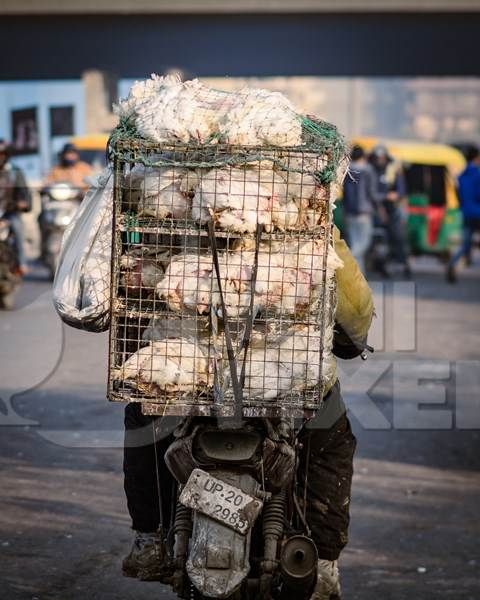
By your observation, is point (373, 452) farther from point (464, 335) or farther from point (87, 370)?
point (464, 335)

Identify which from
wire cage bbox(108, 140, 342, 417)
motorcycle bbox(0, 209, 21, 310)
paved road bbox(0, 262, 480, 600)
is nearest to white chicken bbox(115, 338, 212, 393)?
wire cage bbox(108, 140, 342, 417)

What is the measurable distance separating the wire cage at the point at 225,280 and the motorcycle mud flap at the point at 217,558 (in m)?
0.35

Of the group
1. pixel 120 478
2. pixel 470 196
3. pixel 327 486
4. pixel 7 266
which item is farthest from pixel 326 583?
pixel 470 196

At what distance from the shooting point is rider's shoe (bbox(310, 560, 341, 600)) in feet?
14.7

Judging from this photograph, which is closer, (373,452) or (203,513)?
(203,513)

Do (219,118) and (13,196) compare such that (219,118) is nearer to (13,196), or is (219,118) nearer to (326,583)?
(326,583)

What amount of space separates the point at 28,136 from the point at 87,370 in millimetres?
23675

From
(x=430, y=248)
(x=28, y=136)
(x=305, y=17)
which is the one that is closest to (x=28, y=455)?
(x=430, y=248)

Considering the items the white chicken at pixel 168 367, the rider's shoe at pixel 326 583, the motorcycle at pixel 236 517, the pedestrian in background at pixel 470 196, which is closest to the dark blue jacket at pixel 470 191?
the pedestrian in background at pixel 470 196

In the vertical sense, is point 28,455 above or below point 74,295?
below

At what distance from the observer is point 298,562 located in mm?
4121

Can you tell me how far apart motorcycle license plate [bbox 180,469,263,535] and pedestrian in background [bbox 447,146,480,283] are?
15232 millimetres

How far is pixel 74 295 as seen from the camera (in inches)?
163

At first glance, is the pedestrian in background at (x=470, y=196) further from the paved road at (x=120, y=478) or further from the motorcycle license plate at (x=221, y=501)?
the motorcycle license plate at (x=221, y=501)
